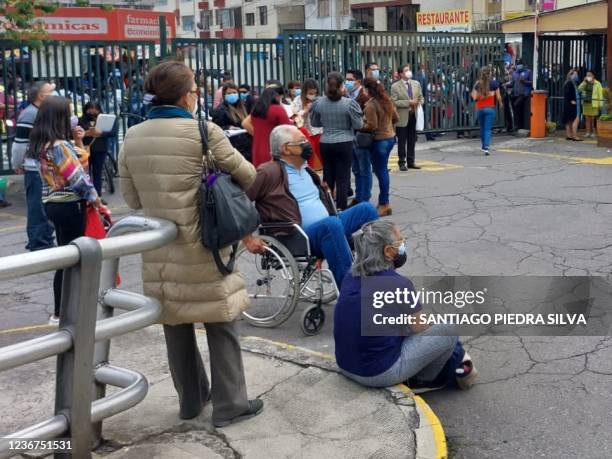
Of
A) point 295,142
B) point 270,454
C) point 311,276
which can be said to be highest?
point 295,142

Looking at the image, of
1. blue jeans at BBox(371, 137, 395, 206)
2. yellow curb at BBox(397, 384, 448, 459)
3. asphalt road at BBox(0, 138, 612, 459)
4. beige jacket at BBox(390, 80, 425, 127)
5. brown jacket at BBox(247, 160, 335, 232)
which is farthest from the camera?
beige jacket at BBox(390, 80, 425, 127)

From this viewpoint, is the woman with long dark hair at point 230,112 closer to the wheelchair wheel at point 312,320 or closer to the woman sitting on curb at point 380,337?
the wheelchair wheel at point 312,320

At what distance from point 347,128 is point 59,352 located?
22.8ft

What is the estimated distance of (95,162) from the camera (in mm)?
11938

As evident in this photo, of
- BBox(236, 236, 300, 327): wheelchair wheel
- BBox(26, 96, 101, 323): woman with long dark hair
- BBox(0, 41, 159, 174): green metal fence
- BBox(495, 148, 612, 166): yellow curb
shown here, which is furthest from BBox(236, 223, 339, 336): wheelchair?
BBox(495, 148, 612, 166): yellow curb

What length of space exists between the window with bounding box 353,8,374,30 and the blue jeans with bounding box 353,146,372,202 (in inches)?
1631

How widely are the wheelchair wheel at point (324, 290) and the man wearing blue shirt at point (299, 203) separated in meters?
0.17

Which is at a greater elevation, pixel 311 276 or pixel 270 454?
pixel 311 276

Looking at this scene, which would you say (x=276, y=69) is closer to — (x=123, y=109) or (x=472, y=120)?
(x=123, y=109)

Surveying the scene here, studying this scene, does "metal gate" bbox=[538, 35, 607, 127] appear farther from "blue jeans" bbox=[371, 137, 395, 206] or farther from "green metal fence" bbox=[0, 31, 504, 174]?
"blue jeans" bbox=[371, 137, 395, 206]

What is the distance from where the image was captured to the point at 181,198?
4.18 metres

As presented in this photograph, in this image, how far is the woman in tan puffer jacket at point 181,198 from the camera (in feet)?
→ 13.7

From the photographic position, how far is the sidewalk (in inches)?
170

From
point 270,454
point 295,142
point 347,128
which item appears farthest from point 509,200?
point 270,454
